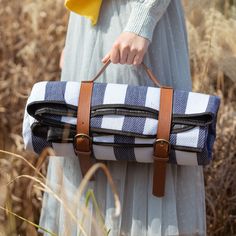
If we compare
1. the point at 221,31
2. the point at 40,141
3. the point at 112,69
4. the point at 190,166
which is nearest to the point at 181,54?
the point at 112,69

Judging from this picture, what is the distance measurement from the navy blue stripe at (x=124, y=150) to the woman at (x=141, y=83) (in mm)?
87

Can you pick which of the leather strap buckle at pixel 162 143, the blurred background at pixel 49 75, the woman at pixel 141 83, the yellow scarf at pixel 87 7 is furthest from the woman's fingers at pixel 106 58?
the blurred background at pixel 49 75

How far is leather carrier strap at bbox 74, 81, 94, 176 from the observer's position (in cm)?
147

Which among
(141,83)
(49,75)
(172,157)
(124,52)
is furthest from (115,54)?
(49,75)

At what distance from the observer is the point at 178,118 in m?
1.45

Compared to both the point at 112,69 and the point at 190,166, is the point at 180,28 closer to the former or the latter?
the point at 112,69

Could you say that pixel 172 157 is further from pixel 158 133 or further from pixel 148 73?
pixel 148 73

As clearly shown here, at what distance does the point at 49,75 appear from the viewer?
8.30ft

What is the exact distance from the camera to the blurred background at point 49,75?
7.34 feet

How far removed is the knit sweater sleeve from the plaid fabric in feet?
0.42

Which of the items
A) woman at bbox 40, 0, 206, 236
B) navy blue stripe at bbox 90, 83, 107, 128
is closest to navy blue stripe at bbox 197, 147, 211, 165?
woman at bbox 40, 0, 206, 236

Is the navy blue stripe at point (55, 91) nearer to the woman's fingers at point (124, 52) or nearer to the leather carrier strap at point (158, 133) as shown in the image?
the leather carrier strap at point (158, 133)

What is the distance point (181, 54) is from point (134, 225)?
1.45 feet

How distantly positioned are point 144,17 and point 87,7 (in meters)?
0.15
